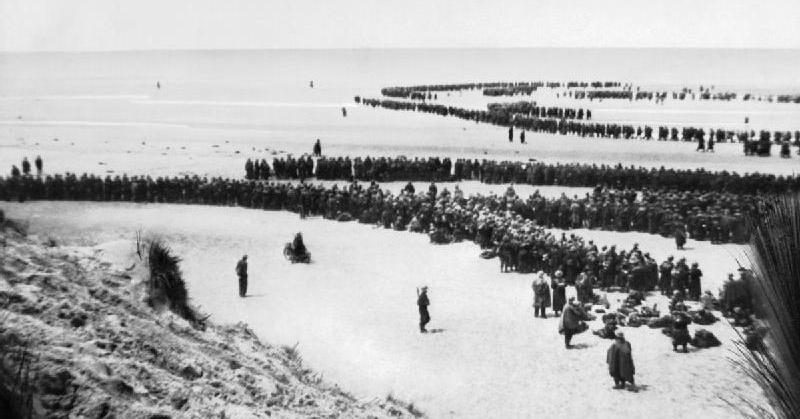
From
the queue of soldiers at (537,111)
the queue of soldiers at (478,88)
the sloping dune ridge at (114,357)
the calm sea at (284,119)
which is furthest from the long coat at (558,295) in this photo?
the queue of soldiers at (478,88)

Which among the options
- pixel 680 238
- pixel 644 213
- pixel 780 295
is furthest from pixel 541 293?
pixel 780 295

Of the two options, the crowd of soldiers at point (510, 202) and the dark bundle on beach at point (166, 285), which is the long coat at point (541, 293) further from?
the dark bundle on beach at point (166, 285)

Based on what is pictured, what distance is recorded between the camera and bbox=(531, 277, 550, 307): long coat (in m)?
15.3

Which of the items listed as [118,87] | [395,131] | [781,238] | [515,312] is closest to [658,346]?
[515,312]

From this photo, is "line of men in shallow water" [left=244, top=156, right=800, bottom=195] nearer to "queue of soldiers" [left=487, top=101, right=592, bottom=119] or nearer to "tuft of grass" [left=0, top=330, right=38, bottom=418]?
"queue of soldiers" [left=487, top=101, right=592, bottom=119]

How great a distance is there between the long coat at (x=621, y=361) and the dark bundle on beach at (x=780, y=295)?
8.02 m

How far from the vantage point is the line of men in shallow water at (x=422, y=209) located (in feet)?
58.2

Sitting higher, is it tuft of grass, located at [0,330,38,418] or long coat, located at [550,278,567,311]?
tuft of grass, located at [0,330,38,418]

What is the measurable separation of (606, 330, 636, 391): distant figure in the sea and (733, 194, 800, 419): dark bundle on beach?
8.01 meters

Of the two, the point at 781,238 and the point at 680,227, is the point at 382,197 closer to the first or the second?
the point at 680,227

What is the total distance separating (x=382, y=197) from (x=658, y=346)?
13002 mm

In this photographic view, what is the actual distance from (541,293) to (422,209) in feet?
29.2

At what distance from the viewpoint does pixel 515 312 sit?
1600 cm

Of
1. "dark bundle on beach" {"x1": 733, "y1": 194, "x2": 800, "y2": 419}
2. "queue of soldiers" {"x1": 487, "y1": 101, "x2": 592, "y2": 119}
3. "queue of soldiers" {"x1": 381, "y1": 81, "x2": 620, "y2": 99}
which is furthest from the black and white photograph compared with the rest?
"queue of soldiers" {"x1": 381, "y1": 81, "x2": 620, "y2": 99}
